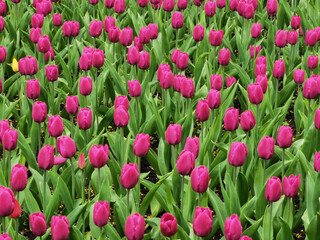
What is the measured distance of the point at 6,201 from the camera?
2.28 meters

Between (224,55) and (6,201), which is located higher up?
(6,201)

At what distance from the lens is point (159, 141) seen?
3811 mm

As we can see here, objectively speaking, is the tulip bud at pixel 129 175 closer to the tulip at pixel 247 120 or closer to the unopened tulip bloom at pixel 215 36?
the tulip at pixel 247 120


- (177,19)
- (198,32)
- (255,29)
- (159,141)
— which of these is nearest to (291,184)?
(159,141)

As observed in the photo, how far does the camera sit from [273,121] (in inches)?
131

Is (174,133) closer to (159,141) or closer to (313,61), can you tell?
(159,141)

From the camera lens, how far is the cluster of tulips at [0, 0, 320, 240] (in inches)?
103

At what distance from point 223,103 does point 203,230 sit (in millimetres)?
1555

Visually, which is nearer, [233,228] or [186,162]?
[233,228]

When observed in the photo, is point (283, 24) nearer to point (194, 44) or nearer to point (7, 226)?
point (194, 44)

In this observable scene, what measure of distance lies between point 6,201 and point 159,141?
163 cm

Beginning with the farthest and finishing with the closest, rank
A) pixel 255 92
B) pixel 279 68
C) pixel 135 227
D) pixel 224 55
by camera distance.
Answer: pixel 224 55 < pixel 279 68 < pixel 255 92 < pixel 135 227

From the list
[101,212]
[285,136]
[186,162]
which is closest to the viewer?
[101,212]

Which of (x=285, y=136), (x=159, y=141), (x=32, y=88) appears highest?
(x=285, y=136)
